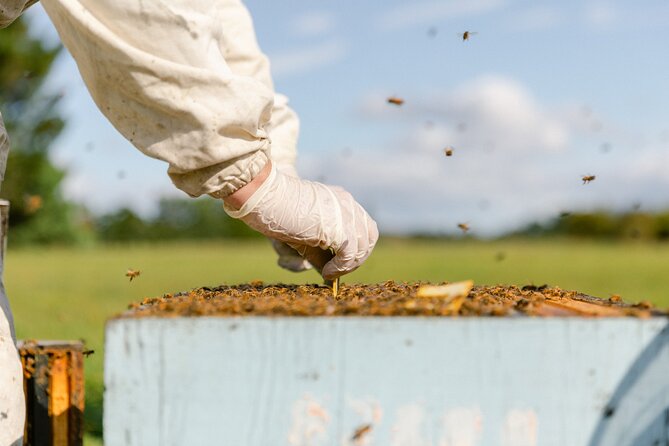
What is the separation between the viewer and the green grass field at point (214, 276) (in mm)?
8117

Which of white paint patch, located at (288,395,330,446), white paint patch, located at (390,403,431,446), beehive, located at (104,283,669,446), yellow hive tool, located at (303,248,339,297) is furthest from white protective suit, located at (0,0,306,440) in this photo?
white paint patch, located at (390,403,431,446)

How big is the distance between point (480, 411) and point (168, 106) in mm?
1188

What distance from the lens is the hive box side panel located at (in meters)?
1.64

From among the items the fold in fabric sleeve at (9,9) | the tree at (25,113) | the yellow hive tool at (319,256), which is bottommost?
the yellow hive tool at (319,256)

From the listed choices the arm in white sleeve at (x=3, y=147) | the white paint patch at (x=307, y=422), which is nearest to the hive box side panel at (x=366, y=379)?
the white paint patch at (x=307, y=422)

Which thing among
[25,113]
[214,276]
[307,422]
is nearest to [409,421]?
[307,422]

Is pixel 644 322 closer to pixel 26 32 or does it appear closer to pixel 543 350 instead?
pixel 543 350

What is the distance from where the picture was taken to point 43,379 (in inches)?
108

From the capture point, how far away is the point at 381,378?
65.1 inches

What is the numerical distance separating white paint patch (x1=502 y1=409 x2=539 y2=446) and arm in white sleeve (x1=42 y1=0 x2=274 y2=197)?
1.06m

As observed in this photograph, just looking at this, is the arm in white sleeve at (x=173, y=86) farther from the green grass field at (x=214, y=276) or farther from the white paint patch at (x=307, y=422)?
the green grass field at (x=214, y=276)

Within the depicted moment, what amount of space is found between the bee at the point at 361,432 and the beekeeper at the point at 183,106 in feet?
2.77

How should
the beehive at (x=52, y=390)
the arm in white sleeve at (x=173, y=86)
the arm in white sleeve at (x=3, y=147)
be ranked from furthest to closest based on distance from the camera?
the beehive at (x=52, y=390) < the arm in white sleeve at (x=3, y=147) < the arm in white sleeve at (x=173, y=86)

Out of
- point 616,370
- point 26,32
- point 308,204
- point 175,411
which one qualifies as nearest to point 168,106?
point 308,204
